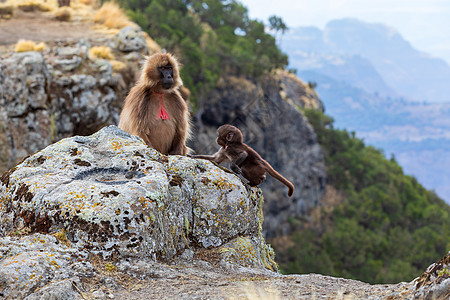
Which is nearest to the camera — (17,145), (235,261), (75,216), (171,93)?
(75,216)

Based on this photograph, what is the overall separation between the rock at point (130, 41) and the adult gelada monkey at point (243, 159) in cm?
1488

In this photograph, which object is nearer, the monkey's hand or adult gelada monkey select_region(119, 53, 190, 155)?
the monkey's hand

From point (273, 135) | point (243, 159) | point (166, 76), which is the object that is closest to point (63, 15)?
point (166, 76)

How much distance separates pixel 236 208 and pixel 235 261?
2.41 feet

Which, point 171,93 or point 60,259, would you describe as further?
point 171,93

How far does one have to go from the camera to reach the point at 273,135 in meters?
56.1

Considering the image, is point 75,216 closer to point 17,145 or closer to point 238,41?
point 17,145

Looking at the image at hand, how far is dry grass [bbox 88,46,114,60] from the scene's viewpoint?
66.0 feet

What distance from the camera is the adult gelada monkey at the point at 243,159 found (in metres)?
7.33

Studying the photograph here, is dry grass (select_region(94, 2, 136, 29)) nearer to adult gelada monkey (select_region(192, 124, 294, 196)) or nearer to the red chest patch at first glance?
the red chest patch

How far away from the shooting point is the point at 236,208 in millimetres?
6188

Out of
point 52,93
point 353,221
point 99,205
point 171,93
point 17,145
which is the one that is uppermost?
point 171,93

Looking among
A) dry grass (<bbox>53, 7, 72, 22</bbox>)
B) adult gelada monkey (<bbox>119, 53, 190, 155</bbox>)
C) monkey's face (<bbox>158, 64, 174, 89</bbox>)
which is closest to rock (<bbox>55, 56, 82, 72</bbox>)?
dry grass (<bbox>53, 7, 72, 22</bbox>)

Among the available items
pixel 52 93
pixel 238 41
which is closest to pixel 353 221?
pixel 238 41
